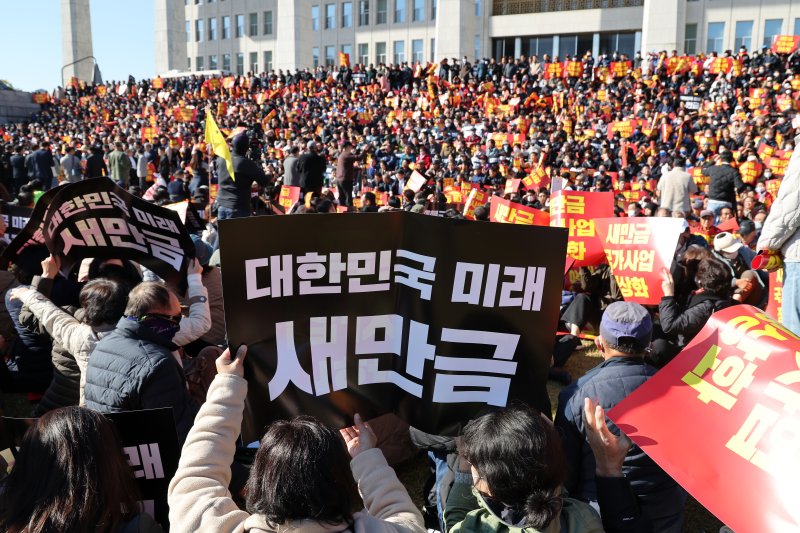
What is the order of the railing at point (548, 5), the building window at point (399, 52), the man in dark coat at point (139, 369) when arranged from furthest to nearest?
the building window at point (399, 52), the railing at point (548, 5), the man in dark coat at point (139, 369)

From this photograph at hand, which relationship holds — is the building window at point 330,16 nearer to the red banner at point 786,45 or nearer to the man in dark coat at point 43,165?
the red banner at point 786,45

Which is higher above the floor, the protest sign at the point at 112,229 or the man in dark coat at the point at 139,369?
the protest sign at the point at 112,229

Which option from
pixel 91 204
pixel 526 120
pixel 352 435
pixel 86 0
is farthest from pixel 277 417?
pixel 86 0

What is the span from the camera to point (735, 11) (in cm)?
3397

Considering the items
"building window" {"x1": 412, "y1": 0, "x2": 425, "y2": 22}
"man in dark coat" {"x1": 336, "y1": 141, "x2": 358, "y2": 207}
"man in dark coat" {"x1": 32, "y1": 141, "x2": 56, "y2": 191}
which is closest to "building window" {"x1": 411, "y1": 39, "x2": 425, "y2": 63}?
"building window" {"x1": 412, "y1": 0, "x2": 425, "y2": 22}

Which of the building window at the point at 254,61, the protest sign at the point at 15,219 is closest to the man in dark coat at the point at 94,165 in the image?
the protest sign at the point at 15,219

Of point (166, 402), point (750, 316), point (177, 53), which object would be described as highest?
point (177, 53)

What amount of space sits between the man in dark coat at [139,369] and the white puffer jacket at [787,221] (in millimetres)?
3356

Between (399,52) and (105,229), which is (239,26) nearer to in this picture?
(399,52)

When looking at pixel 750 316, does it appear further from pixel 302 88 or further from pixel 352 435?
pixel 302 88

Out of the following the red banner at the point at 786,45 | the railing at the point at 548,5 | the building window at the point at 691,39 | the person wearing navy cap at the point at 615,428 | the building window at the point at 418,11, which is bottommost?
the person wearing navy cap at the point at 615,428

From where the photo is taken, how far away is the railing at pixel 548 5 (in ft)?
121

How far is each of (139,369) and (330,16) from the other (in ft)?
165

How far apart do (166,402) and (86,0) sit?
50233mm
